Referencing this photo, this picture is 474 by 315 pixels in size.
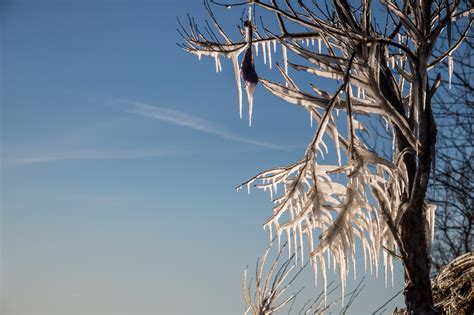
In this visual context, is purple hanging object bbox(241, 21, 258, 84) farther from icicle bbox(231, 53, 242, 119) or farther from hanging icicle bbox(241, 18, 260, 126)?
icicle bbox(231, 53, 242, 119)

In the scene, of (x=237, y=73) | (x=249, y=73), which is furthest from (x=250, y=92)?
(x=237, y=73)

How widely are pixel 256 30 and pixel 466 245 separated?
847cm

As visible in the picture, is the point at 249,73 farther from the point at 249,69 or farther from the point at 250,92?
the point at 250,92

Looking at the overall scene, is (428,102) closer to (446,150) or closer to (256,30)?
(256,30)


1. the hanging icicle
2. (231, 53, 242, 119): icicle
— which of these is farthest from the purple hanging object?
(231, 53, 242, 119): icicle

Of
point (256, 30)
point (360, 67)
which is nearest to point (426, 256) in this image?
point (360, 67)

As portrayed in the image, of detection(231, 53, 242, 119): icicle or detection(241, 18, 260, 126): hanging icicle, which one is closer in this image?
detection(241, 18, 260, 126): hanging icicle

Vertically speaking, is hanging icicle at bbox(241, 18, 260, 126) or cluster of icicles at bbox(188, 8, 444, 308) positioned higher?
hanging icicle at bbox(241, 18, 260, 126)

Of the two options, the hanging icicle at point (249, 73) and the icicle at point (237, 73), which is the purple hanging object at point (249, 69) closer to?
the hanging icicle at point (249, 73)

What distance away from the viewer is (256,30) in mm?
5547

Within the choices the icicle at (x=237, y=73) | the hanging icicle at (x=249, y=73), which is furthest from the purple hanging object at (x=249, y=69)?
the icicle at (x=237, y=73)

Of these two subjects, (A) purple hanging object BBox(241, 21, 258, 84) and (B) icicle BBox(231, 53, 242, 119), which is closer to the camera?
(A) purple hanging object BBox(241, 21, 258, 84)

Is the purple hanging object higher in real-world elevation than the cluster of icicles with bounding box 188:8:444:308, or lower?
higher

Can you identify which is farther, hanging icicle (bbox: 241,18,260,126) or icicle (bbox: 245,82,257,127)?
icicle (bbox: 245,82,257,127)
